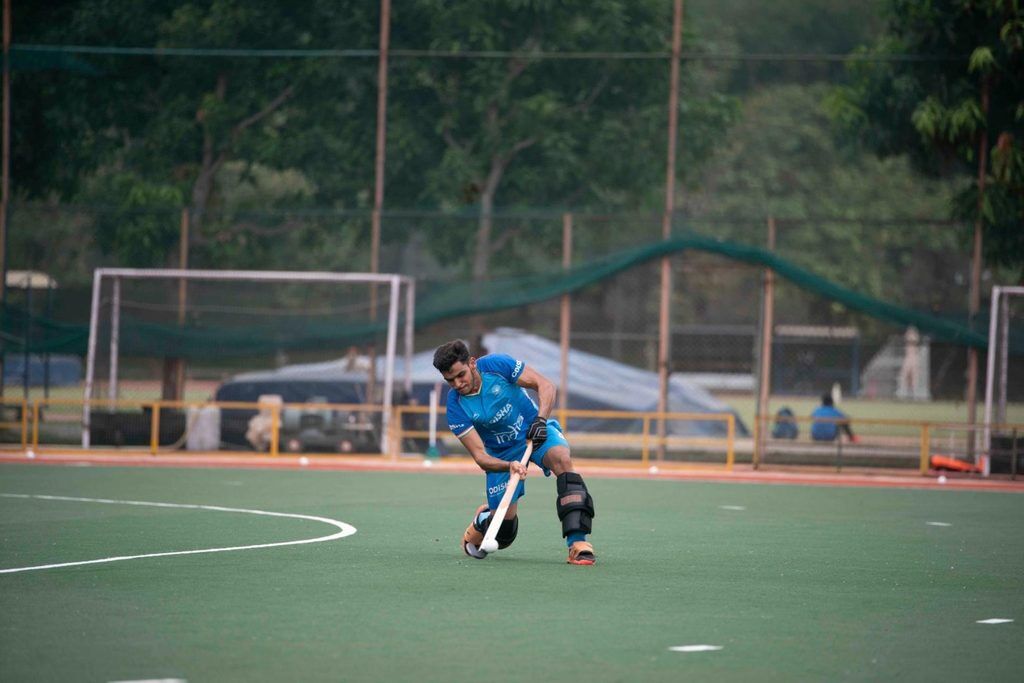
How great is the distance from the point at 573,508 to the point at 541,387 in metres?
0.90

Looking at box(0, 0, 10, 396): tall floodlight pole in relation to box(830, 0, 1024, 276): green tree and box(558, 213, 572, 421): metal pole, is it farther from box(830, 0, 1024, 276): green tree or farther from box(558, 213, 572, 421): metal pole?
box(830, 0, 1024, 276): green tree

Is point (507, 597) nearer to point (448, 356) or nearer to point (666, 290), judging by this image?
point (448, 356)

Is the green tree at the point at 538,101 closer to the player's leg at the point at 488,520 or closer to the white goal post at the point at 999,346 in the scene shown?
the white goal post at the point at 999,346

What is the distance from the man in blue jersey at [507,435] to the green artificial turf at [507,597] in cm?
31

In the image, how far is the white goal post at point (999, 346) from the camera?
22.5 meters

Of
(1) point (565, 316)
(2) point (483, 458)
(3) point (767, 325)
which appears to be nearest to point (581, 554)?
(2) point (483, 458)

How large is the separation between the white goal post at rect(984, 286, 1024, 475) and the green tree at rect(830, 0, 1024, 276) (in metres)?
1.55

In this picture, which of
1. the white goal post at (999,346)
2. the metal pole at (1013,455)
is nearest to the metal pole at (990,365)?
the white goal post at (999,346)

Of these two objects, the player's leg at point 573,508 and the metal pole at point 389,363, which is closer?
the player's leg at point 573,508

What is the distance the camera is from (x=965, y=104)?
23.3 metres

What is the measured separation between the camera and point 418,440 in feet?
79.0

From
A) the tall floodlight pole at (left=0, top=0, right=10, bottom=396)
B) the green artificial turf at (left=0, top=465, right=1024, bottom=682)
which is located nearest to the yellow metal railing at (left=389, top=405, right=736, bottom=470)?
the green artificial turf at (left=0, top=465, right=1024, bottom=682)

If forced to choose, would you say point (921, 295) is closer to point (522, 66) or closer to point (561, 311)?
point (561, 311)

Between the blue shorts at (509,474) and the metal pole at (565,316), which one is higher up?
the metal pole at (565,316)
